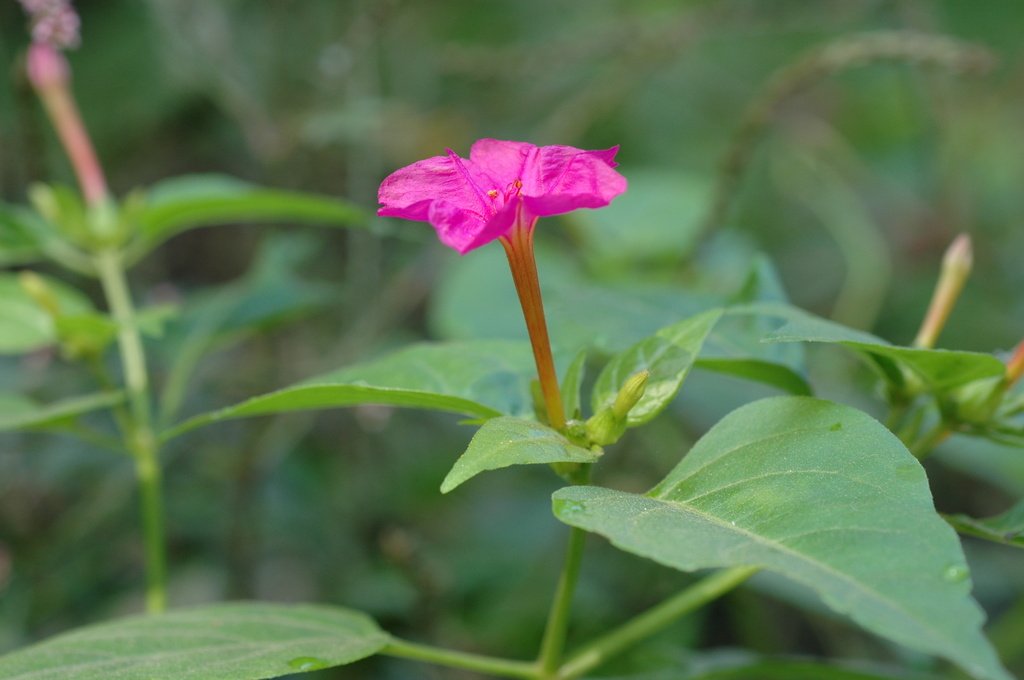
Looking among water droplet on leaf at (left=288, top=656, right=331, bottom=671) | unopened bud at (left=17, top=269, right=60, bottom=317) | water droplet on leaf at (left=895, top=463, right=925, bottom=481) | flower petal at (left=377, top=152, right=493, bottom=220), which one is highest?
unopened bud at (left=17, top=269, right=60, bottom=317)

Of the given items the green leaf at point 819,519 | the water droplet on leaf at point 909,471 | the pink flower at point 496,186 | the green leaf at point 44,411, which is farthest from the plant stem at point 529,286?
the green leaf at point 44,411

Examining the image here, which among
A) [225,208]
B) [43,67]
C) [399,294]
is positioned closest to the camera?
[225,208]

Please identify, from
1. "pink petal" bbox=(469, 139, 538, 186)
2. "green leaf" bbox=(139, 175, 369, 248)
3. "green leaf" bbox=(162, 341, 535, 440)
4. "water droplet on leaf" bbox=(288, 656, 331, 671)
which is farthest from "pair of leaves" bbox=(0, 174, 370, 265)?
"water droplet on leaf" bbox=(288, 656, 331, 671)

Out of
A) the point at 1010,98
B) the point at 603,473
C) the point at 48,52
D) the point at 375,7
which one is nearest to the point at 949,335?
the point at 1010,98

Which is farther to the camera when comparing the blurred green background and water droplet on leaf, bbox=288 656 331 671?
the blurred green background

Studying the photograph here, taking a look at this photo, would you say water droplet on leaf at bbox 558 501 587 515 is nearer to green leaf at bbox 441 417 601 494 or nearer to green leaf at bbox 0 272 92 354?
green leaf at bbox 441 417 601 494

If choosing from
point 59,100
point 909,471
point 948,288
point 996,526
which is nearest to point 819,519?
point 909,471

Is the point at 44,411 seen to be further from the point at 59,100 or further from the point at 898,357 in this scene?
the point at 898,357
